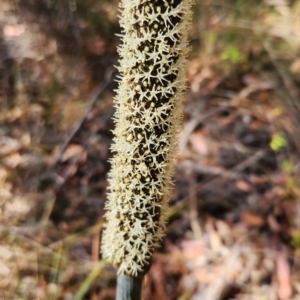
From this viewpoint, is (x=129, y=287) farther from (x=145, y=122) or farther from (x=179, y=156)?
(x=179, y=156)

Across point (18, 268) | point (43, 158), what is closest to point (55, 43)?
point (43, 158)

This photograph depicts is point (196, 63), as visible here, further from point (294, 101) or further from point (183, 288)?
point (183, 288)

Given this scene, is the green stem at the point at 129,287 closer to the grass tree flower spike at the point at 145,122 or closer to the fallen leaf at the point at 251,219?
the grass tree flower spike at the point at 145,122

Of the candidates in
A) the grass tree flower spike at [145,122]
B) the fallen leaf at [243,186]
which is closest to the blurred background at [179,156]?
the fallen leaf at [243,186]

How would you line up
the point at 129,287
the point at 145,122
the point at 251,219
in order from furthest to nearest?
the point at 251,219, the point at 129,287, the point at 145,122

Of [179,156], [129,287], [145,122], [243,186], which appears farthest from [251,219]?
[145,122]

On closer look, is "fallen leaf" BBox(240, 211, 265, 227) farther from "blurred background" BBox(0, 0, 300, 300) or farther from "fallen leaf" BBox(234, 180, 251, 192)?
"fallen leaf" BBox(234, 180, 251, 192)

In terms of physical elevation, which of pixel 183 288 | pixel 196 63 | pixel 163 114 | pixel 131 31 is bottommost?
pixel 183 288
